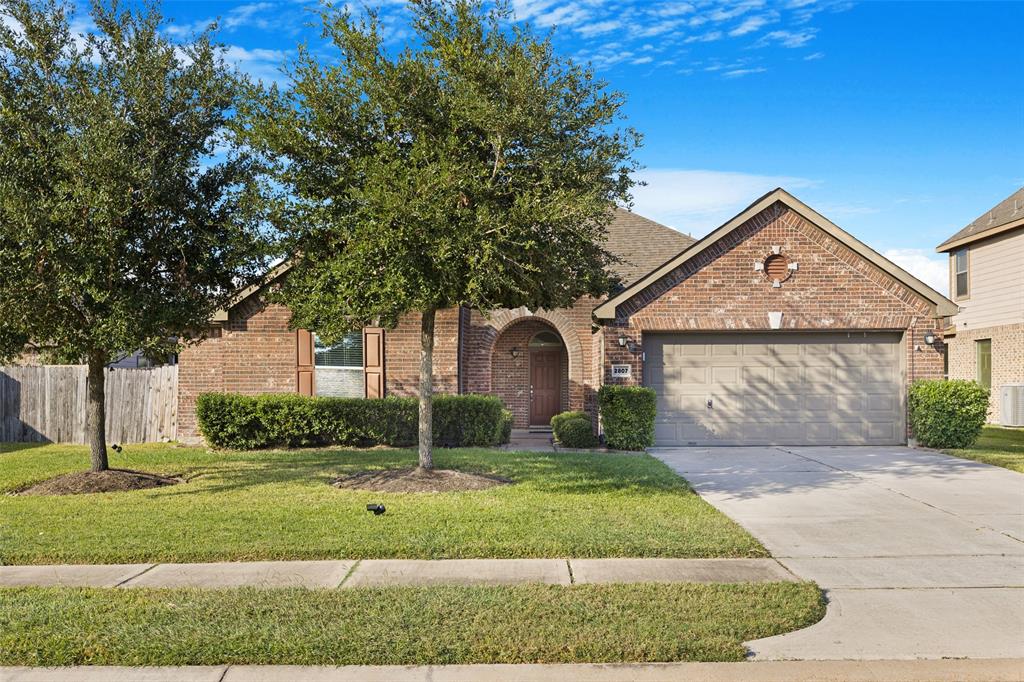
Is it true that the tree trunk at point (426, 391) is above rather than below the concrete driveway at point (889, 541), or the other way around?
above

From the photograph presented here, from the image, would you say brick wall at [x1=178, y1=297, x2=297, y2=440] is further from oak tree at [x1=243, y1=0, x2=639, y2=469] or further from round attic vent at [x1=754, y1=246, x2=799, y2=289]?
round attic vent at [x1=754, y1=246, x2=799, y2=289]

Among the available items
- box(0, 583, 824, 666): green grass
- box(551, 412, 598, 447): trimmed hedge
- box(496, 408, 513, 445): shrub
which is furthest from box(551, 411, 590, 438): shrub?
box(0, 583, 824, 666): green grass

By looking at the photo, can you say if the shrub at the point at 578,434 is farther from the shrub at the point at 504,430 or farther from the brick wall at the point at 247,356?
the brick wall at the point at 247,356

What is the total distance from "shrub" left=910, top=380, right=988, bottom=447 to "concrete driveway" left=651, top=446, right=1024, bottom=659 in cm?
147

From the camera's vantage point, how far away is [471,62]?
9891 mm

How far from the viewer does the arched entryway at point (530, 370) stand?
76.0ft

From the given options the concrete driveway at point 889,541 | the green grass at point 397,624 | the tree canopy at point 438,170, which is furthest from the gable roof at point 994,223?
the green grass at point 397,624

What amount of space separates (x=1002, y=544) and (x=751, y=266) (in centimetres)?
931

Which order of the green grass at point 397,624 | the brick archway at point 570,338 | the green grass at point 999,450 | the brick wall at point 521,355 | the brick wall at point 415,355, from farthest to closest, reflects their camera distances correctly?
1. the brick archway at point 570,338
2. the brick wall at point 521,355
3. the brick wall at point 415,355
4. the green grass at point 999,450
5. the green grass at point 397,624

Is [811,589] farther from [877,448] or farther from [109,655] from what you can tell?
[877,448]

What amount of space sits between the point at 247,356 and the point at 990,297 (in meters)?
20.9

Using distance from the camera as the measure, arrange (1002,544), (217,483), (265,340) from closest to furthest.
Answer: (1002,544) < (217,483) < (265,340)

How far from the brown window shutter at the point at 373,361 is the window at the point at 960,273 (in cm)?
1881

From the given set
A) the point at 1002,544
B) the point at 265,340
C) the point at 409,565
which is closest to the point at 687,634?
the point at 409,565
